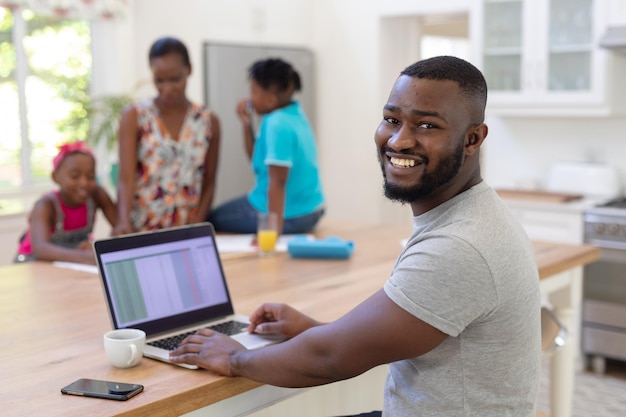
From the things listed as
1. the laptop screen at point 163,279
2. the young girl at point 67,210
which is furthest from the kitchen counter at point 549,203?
the laptop screen at point 163,279

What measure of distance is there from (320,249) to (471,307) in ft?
4.34

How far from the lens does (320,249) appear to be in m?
2.64

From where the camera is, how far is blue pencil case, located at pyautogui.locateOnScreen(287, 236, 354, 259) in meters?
2.63

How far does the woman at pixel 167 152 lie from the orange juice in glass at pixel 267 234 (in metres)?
0.61

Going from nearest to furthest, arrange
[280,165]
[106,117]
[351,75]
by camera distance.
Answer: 1. [280,165]
2. [106,117]
3. [351,75]

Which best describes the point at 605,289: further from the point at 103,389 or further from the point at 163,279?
the point at 103,389

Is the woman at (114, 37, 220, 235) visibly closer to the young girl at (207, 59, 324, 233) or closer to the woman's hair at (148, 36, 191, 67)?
the woman's hair at (148, 36, 191, 67)

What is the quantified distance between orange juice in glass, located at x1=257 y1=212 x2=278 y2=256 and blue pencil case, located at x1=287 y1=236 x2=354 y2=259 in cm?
6

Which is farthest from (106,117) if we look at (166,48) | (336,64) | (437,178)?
(437,178)

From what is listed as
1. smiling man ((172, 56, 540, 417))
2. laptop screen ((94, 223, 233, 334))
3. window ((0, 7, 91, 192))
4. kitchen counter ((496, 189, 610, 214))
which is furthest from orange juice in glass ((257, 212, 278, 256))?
window ((0, 7, 91, 192))

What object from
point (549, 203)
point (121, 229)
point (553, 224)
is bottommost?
point (553, 224)

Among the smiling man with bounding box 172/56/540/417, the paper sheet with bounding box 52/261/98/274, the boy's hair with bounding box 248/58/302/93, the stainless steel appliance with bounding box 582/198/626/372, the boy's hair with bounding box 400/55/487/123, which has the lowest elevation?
the stainless steel appliance with bounding box 582/198/626/372

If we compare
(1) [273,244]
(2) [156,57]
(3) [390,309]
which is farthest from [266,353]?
(2) [156,57]

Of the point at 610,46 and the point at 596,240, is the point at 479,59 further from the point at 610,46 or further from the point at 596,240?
the point at 596,240
